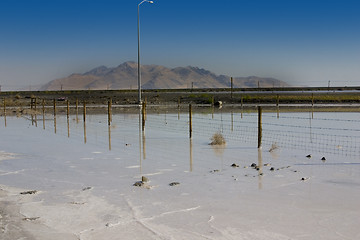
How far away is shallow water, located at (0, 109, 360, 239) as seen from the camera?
7.22m

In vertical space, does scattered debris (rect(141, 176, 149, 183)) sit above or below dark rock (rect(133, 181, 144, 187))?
above

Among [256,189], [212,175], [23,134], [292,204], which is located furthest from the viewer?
[23,134]

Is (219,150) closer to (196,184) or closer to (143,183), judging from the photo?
(196,184)

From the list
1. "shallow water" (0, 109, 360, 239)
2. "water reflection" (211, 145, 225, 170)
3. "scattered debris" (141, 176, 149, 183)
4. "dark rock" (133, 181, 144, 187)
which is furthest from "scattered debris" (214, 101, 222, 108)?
"dark rock" (133, 181, 144, 187)

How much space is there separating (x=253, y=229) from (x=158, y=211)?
6.11 ft

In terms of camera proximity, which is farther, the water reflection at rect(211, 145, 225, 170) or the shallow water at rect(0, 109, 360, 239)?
the water reflection at rect(211, 145, 225, 170)

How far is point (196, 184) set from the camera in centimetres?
1038

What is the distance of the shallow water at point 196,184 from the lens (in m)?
7.22

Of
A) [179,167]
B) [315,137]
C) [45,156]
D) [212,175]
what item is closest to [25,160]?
[45,156]

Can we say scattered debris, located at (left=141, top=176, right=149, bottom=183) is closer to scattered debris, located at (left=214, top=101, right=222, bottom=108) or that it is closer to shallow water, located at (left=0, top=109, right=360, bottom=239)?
shallow water, located at (left=0, top=109, right=360, bottom=239)

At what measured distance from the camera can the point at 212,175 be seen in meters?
11.4

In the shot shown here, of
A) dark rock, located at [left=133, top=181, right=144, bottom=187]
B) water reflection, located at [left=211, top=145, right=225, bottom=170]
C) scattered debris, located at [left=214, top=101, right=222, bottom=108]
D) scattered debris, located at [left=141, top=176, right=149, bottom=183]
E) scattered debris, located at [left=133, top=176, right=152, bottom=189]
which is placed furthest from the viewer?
scattered debris, located at [left=214, top=101, right=222, bottom=108]

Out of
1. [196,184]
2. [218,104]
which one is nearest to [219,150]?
[196,184]

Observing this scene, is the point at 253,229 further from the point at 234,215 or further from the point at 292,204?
the point at 292,204
